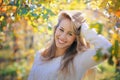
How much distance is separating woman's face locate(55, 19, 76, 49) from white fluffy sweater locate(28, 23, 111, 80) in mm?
125

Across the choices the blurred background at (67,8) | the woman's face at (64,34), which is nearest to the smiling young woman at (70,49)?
the woman's face at (64,34)

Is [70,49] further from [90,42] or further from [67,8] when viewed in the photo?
[67,8]

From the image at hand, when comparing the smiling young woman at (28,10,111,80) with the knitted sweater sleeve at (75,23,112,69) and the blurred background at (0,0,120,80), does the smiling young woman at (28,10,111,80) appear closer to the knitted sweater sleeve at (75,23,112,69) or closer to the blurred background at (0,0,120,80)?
the knitted sweater sleeve at (75,23,112,69)

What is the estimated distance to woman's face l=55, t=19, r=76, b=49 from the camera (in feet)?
12.5

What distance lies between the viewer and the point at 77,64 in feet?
12.5

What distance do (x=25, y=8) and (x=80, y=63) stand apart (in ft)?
2.47

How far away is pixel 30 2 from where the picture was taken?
13.7ft

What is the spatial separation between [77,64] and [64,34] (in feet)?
0.89

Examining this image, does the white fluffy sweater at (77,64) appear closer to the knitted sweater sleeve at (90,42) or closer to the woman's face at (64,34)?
the knitted sweater sleeve at (90,42)

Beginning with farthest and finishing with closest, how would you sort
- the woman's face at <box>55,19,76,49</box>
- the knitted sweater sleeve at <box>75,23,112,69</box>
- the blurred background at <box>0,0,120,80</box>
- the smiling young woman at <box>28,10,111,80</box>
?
the woman's face at <box>55,19,76,49</box>, the smiling young woman at <box>28,10,111,80</box>, the knitted sweater sleeve at <box>75,23,112,69</box>, the blurred background at <box>0,0,120,80</box>

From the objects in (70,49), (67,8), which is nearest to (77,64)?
(70,49)

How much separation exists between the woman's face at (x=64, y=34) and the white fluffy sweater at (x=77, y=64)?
0.41ft

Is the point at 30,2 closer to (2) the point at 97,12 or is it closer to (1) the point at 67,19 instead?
(1) the point at 67,19

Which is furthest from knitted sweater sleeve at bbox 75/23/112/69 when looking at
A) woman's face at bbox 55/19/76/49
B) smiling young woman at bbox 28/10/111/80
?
woman's face at bbox 55/19/76/49
